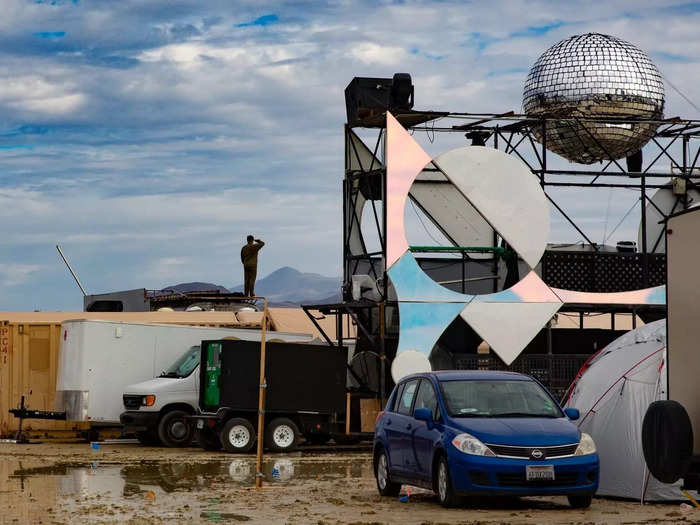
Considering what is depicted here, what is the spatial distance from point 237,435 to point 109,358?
426cm

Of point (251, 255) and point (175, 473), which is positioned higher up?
point (251, 255)

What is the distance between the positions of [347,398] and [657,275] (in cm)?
840

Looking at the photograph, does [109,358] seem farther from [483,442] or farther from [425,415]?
[483,442]

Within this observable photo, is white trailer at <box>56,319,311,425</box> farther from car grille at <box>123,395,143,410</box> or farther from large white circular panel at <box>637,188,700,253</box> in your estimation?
large white circular panel at <box>637,188,700,253</box>

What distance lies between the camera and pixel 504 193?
3067 centimetres

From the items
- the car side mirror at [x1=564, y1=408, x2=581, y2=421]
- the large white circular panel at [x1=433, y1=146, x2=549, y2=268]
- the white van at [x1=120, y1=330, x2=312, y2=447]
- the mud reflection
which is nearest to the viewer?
the car side mirror at [x1=564, y1=408, x2=581, y2=421]

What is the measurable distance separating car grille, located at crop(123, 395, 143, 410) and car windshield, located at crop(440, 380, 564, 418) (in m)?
13.6

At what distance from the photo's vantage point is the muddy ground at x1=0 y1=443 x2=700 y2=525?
46.8ft

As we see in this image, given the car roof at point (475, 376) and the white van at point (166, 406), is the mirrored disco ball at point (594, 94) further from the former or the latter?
the car roof at point (475, 376)

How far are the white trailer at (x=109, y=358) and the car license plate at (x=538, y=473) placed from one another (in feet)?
53.8

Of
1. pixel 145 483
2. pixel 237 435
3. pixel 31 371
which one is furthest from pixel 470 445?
pixel 31 371

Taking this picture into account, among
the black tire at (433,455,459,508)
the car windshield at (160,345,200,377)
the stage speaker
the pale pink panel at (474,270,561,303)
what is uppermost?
the stage speaker

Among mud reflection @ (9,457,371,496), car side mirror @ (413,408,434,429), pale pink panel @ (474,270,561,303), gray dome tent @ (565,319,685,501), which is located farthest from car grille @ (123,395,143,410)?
car side mirror @ (413,408,434,429)

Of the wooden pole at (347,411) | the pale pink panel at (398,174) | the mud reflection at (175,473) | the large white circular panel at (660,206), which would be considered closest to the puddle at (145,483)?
the mud reflection at (175,473)
